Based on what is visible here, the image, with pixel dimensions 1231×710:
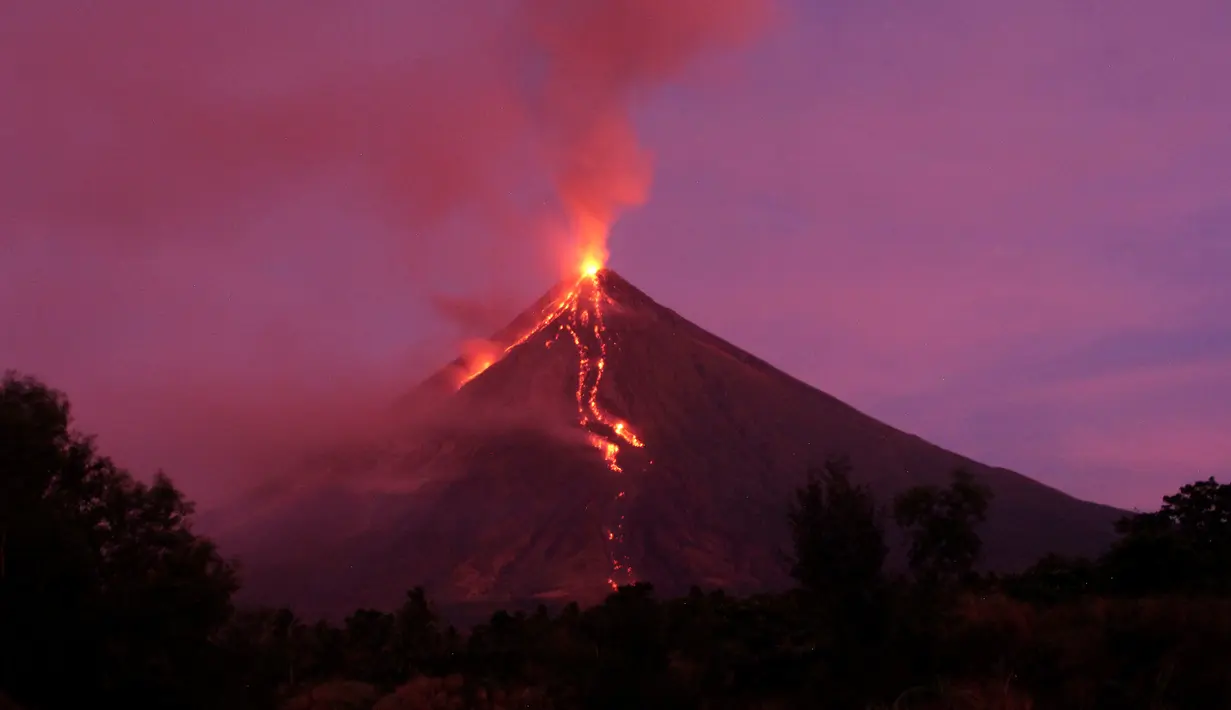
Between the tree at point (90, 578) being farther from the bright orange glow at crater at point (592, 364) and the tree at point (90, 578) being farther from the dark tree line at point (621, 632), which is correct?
the bright orange glow at crater at point (592, 364)

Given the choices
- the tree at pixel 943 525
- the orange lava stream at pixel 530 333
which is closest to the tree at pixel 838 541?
the tree at pixel 943 525

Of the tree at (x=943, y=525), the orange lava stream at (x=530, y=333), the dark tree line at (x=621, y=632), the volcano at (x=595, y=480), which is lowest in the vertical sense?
the dark tree line at (x=621, y=632)

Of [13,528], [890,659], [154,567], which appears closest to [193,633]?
[154,567]

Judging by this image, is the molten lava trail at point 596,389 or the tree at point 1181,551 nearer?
the tree at point 1181,551

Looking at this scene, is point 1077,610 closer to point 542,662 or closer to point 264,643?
point 542,662

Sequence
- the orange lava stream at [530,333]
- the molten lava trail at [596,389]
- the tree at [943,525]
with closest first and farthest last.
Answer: the tree at [943,525]
the molten lava trail at [596,389]
the orange lava stream at [530,333]

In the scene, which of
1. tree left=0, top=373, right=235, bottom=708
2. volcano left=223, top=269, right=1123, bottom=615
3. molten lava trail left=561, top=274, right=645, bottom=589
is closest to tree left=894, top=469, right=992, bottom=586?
tree left=0, top=373, right=235, bottom=708
